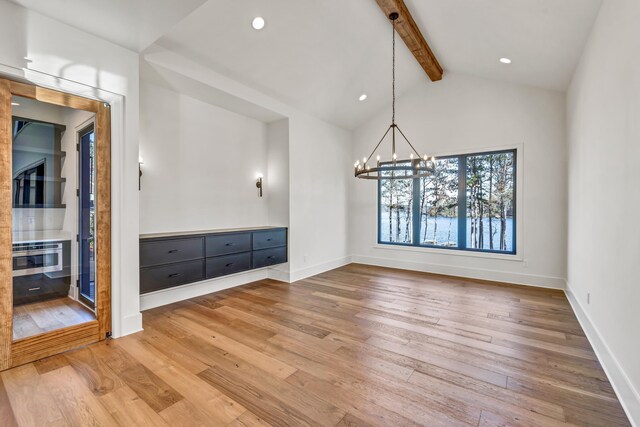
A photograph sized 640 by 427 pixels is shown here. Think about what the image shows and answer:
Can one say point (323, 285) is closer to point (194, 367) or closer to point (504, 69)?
point (194, 367)

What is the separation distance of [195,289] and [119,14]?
3514 millimetres

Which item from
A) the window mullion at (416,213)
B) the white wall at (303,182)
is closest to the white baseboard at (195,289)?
the white wall at (303,182)

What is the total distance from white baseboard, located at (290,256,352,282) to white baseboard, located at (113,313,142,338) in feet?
8.60

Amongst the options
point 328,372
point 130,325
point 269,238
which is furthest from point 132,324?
point 269,238

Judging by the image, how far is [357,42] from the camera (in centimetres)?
459

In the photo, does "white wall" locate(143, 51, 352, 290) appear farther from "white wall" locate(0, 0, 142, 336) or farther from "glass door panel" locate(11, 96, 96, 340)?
"glass door panel" locate(11, 96, 96, 340)

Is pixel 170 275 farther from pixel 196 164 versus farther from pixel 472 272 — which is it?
pixel 472 272

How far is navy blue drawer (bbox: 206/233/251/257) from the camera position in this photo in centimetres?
430

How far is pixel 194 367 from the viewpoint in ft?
8.41

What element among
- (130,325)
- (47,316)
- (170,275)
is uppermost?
(170,275)

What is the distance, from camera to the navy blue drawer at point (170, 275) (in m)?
3.57

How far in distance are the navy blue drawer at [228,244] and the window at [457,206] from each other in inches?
113

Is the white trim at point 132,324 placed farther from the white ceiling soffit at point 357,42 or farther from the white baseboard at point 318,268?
the white ceiling soffit at point 357,42

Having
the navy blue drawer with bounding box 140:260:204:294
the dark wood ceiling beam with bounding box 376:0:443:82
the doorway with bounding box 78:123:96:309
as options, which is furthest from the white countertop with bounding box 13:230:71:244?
the dark wood ceiling beam with bounding box 376:0:443:82
